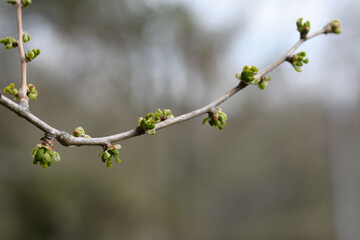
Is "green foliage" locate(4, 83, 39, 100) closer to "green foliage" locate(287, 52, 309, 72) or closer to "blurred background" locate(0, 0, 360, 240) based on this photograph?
"green foliage" locate(287, 52, 309, 72)

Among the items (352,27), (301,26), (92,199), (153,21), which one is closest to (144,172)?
(92,199)

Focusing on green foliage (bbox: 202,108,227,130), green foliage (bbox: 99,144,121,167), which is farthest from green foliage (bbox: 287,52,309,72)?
green foliage (bbox: 99,144,121,167)

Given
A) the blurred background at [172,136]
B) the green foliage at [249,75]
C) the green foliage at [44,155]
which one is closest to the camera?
the green foliage at [44,155]

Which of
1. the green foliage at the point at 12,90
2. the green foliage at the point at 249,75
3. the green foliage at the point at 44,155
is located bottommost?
the green foliage at the point at 44,155

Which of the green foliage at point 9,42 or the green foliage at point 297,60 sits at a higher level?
the green foliage at point 297,60

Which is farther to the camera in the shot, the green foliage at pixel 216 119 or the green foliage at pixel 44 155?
the green foliage at pixel 216 119

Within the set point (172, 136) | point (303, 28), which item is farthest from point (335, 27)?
point (172, 136)

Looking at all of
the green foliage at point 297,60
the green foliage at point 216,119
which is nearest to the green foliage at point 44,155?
the green foliage at point 216,119

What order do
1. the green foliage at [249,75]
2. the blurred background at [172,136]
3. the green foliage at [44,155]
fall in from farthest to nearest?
1. the blurred background at [172,136]
2. the green foliage at [249,75]
3. the green foliage at [44,155]

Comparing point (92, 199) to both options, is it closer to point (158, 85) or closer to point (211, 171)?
point (158, 85)

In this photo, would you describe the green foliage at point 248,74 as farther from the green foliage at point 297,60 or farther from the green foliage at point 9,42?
the green foliage at point 9,42
